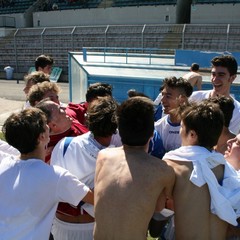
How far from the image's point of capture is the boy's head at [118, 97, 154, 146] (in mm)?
1896

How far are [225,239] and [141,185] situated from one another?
678mm

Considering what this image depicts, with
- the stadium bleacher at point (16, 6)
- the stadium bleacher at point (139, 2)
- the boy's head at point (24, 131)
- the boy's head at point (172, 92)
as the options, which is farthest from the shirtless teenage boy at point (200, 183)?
the stadium bleacher at point (16, 6)

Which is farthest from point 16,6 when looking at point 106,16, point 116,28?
point 116,28

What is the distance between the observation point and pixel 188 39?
834 inches

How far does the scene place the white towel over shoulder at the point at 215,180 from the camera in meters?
1.86

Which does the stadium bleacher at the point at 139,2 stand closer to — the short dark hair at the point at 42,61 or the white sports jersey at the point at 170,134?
the short dark hair at the point at 42,61

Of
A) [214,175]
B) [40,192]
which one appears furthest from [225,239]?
[40,192]

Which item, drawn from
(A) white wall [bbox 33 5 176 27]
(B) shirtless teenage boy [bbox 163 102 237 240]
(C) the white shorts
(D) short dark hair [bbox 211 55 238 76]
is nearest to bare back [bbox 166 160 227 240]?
(B) shirtless teenage boy [bbox 163 102 237 240]

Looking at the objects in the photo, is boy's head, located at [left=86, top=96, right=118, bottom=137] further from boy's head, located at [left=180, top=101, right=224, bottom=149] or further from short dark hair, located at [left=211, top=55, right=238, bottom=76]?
short dark hair, located at [left=211, top=55, right=238, bottom=76]

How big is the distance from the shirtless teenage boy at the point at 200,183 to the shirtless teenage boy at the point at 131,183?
3.6 inches

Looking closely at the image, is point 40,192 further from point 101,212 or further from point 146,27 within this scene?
point 146,27

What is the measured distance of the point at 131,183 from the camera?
1867mm

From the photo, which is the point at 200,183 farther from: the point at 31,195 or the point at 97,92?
the point at 97,92

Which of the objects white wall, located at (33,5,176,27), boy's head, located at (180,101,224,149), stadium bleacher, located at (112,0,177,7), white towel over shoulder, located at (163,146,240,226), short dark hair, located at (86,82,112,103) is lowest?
white towel over shoulder, located at (163,146,240,226)
